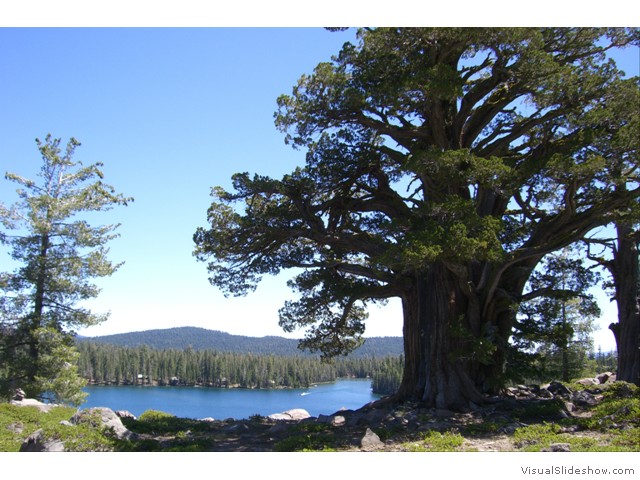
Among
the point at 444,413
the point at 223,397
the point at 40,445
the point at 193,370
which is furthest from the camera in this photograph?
the point at 193,370

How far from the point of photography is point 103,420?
10336 millimetres

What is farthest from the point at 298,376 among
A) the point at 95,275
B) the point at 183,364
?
the point at 95,275

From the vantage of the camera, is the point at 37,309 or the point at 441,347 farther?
the point at 37,309

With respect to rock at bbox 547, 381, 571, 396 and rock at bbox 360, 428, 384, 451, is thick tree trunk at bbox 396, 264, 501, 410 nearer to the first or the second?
rock at bbox 547, 381, 571, 396

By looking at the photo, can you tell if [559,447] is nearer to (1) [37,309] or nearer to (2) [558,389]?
(2) [558,389]

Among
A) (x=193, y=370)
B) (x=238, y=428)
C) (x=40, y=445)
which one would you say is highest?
(x=40, y=445)

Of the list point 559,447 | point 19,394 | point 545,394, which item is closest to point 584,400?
point 545,394

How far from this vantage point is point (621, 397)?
11.1 metres

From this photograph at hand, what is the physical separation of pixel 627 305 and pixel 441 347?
6.11 metres

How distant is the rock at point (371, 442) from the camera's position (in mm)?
8428

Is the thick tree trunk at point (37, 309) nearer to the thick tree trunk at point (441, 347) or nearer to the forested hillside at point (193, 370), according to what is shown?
the thick tree trunk at point (441, 347)

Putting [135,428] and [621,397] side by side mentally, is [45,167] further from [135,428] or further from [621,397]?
[621,397]

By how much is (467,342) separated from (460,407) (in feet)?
5.14

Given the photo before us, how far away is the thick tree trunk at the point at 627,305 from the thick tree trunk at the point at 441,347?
431 cm
